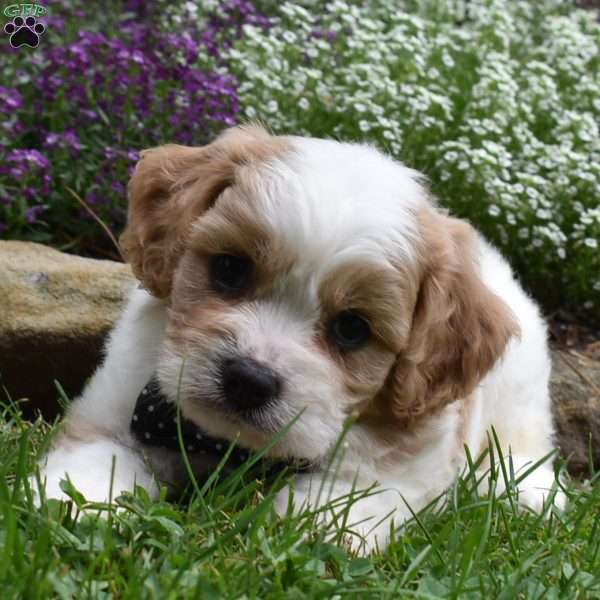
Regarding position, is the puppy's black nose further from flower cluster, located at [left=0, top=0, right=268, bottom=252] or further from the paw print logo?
the paw print logo

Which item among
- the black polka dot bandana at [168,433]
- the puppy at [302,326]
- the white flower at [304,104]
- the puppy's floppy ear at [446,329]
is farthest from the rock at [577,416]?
the black polka dot bandana at [168,433]

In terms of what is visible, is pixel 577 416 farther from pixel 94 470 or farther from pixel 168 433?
pixel 94 470

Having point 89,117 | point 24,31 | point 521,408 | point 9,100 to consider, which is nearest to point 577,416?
point 521,408

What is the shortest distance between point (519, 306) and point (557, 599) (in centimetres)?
233

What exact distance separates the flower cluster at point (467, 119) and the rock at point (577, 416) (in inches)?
31.0

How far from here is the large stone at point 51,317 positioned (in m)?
5.20

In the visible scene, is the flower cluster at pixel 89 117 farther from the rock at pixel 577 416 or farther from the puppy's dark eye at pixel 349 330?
the puppy's dark eye at pixel 349 330

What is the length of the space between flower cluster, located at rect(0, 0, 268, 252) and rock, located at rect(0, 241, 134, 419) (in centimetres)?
62

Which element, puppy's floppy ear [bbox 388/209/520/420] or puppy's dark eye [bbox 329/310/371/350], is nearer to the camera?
puppy's dark eye [bbox 329/310/371/350]

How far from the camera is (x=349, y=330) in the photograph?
3.81 m

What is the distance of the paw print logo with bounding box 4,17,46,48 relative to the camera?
247 inches

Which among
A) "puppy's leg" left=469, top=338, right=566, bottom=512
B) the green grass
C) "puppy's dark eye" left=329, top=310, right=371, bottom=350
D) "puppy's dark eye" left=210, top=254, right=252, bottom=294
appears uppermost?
"puppy's dark eye" left=210, top=254, right=252, bottom=294

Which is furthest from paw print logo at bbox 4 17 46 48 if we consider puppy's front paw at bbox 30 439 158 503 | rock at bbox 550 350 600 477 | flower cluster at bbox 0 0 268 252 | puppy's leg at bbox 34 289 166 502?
rock at bbox 550 350 600 477

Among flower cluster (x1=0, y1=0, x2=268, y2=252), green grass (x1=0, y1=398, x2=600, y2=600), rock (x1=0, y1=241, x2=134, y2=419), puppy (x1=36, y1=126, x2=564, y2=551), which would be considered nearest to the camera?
green grass (x1=0, y1=398, x2=600, y2=600)
